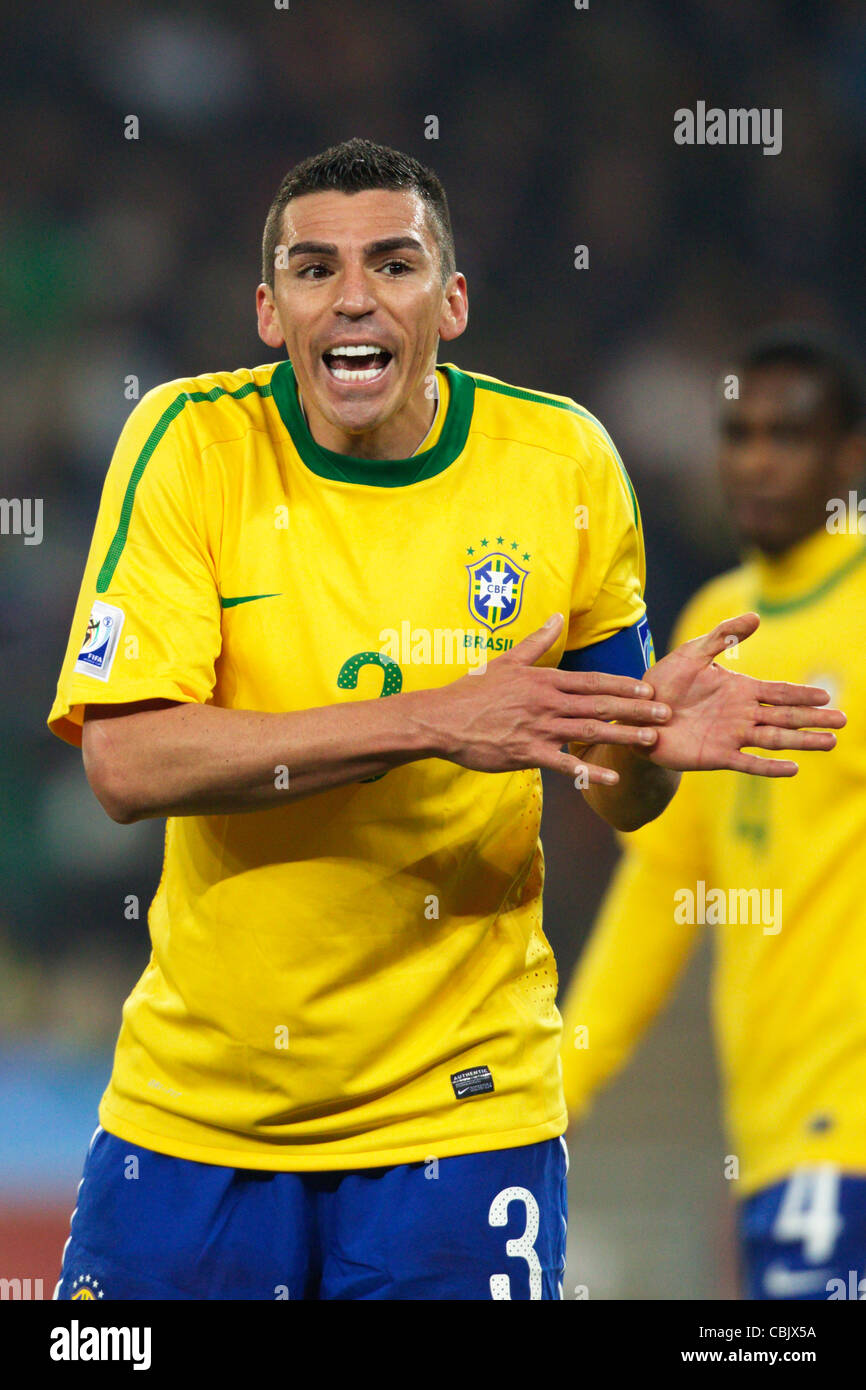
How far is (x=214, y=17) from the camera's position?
527 centimetres

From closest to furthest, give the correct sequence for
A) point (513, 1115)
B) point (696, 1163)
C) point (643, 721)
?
point (643, 721), point (513, 1115), point (696, 1163)

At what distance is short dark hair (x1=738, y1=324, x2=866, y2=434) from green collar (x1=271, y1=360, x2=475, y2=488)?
1.77 meters

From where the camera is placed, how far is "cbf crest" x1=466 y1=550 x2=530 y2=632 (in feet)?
6.50

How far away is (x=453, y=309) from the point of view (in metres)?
2.15

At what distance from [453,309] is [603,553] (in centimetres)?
39


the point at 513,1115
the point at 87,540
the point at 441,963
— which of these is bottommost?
the point at 513,1115

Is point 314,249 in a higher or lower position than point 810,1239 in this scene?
higher

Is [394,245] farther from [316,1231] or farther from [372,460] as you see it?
[316,1231]

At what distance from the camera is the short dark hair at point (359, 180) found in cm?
201

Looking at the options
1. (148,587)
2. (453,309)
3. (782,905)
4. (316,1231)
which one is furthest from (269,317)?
(782,905)

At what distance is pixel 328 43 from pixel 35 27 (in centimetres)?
93

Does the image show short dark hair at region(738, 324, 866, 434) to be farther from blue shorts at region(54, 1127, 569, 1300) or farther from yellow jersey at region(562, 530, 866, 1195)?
blue shorts at region(54, 1127, 569, 1300)

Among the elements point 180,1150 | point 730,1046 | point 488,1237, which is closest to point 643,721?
point 488,1237
